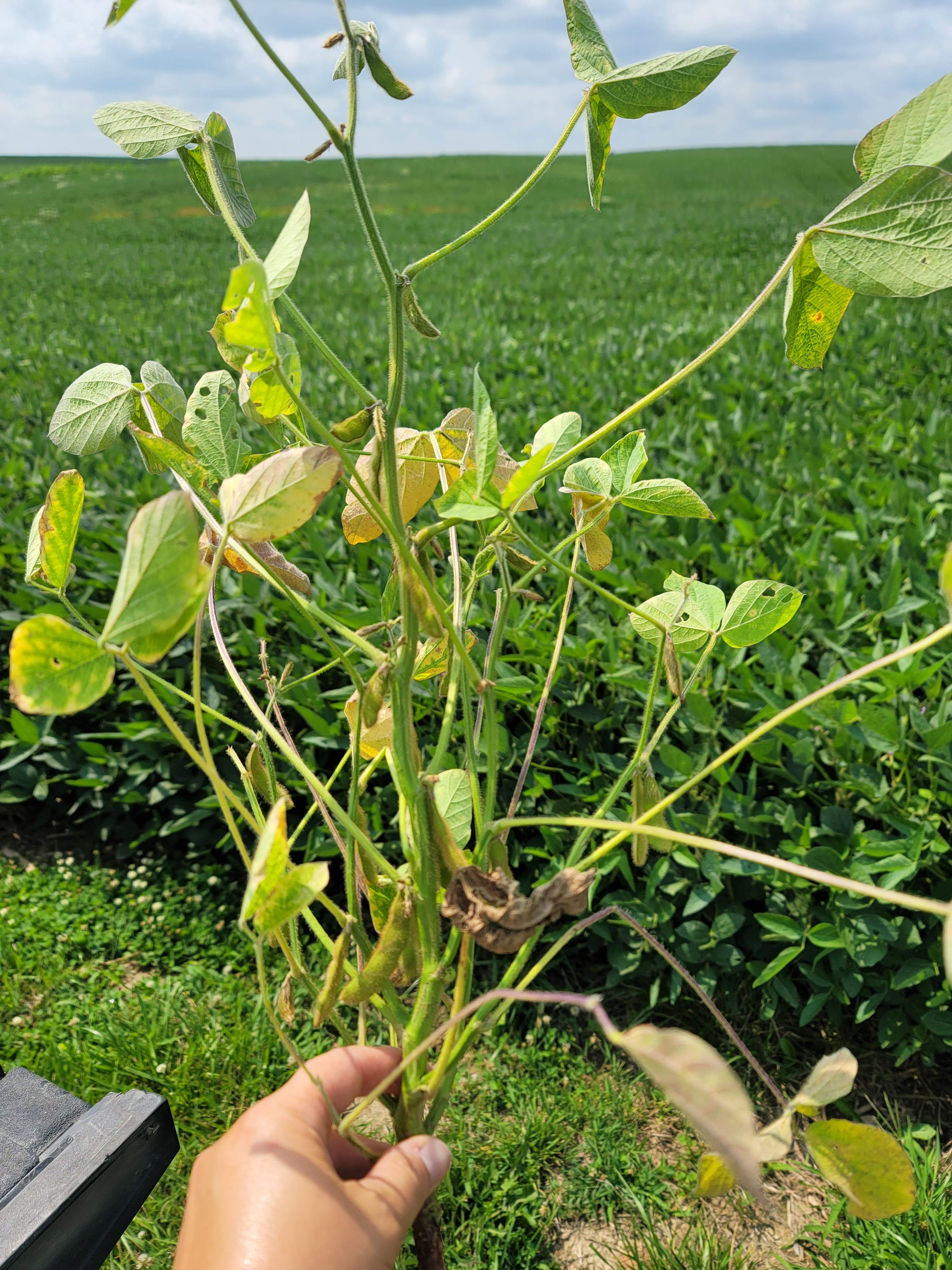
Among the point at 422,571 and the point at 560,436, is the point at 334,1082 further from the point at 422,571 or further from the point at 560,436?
the point at 560,436

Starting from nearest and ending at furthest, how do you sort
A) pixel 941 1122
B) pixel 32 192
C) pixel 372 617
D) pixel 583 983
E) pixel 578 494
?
pixel 578 494, pixel 941 1122, pixel 372 617, pixel 583 983, pixel 32 192

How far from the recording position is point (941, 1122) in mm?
1843

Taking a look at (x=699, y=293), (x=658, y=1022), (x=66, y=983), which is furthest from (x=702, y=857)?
(x=699, y=293)

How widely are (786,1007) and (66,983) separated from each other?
5.78 ft

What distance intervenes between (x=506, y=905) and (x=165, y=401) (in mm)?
541

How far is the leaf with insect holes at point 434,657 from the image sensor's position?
852 millimetres

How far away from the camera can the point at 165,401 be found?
0.81 metres

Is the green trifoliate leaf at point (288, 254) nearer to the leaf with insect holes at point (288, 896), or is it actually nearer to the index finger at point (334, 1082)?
the leaf with insect holes at point (288, 896)

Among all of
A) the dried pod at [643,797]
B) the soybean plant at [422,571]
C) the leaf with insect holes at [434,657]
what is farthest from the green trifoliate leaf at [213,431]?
the dried pod at [643,797]

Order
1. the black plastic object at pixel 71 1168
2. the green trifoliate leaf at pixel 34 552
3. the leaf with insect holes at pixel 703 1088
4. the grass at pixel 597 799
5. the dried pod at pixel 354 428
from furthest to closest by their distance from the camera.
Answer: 1. the grass at pixel 597 799
2. the black plastic object at pixel 71 1168
3. the green trifoliate leaf at pixel 34 552
4. the dried pod at pixel 354 428
5. the leaf with insect holes at pixel 703 1088

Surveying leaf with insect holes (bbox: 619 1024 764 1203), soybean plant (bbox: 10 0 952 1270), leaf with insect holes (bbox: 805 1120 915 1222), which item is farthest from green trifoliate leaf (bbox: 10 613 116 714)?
leaf with insect holes (bbox: 805 1120 915 1222)

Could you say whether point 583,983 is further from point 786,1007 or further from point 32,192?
point 32,192

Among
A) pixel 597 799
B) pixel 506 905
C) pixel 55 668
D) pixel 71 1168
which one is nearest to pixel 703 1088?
pixel 506 905

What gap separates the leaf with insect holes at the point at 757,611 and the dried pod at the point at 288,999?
20.1 inches
